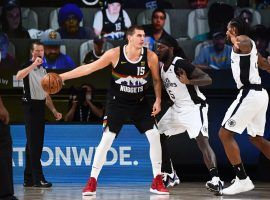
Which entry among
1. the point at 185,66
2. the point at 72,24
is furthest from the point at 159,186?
Result: the point at 72,24

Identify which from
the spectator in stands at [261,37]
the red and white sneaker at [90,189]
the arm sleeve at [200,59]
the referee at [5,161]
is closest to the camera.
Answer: the referee at [5,161]

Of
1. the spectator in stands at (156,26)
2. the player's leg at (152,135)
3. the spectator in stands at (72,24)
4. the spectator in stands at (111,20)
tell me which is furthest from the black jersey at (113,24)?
the player's leg at (152,135)

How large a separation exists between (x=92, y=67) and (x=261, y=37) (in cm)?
410

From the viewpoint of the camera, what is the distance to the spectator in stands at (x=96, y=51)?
12242 mm

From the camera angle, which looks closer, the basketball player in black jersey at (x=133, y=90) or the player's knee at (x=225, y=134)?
the player's knee at (x=225, y=134)

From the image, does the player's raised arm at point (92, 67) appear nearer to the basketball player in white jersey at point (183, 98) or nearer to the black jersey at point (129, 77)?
the black jersey at point (129, 77)

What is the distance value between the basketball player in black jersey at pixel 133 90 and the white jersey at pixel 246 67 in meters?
0.94

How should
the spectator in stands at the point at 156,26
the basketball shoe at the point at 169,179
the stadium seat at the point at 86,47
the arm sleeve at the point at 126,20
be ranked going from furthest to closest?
the arm sleeve at the point at 126,20
the spectator in stands at the point at 156,26
the stadium seat at the point at 86,47
the basketball shoe at the point at 169,179

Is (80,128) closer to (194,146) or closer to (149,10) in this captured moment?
(194,146)

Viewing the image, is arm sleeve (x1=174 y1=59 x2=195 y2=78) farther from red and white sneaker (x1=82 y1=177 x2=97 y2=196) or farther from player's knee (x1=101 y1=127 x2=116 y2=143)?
red and white sneaker (x1=82 y1=177 x2=97 y2=196)

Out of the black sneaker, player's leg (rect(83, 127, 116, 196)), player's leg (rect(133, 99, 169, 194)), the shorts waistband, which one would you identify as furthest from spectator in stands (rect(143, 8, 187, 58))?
player's leg (rect(83, 127, 116, 196))

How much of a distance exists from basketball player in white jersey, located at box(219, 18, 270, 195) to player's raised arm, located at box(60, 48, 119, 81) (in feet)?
4.49

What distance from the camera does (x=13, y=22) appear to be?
1312 cm

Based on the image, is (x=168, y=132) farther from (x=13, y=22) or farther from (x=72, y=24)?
(x=13, y=22)
